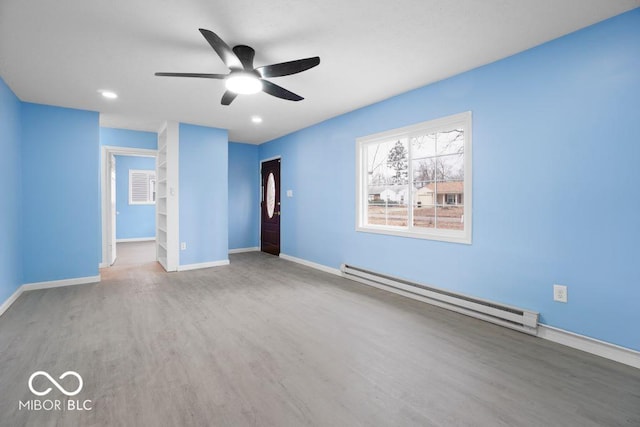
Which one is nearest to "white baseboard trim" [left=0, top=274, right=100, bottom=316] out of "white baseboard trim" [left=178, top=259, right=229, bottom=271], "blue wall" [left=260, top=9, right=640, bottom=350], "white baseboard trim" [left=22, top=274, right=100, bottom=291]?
"white baseboard trim" [left=22, top=274, right=100, bottom=291]


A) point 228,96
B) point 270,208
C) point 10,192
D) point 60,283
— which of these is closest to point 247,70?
point 228,96

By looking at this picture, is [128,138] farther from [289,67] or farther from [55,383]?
[55,383]

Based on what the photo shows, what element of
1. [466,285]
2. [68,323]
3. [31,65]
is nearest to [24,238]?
[68,323]

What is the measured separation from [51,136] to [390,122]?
4.90 metres

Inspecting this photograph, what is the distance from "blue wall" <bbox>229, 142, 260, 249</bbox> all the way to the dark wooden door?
21cm

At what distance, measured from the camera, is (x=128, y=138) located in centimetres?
578

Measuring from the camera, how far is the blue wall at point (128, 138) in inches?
221

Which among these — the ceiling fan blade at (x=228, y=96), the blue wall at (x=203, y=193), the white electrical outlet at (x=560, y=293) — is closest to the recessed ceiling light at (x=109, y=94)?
the blue wall at (x=203, y=193)

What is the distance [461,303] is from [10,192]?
553 centimetres

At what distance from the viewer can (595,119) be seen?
2.35 meters

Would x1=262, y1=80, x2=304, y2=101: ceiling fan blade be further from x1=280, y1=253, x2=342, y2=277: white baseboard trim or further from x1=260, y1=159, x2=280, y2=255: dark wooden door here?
x1=260, y1=159, x2=280, y2=255: dark wooden door

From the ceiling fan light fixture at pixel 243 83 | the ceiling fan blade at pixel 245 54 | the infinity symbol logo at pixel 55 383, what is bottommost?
the infinity symbol logo at pixel 55 383

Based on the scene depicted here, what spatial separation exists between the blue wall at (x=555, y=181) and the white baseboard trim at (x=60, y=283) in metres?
4.76

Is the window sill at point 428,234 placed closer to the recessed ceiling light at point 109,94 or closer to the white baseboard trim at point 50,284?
the recessed ceiling light at point 109,94
